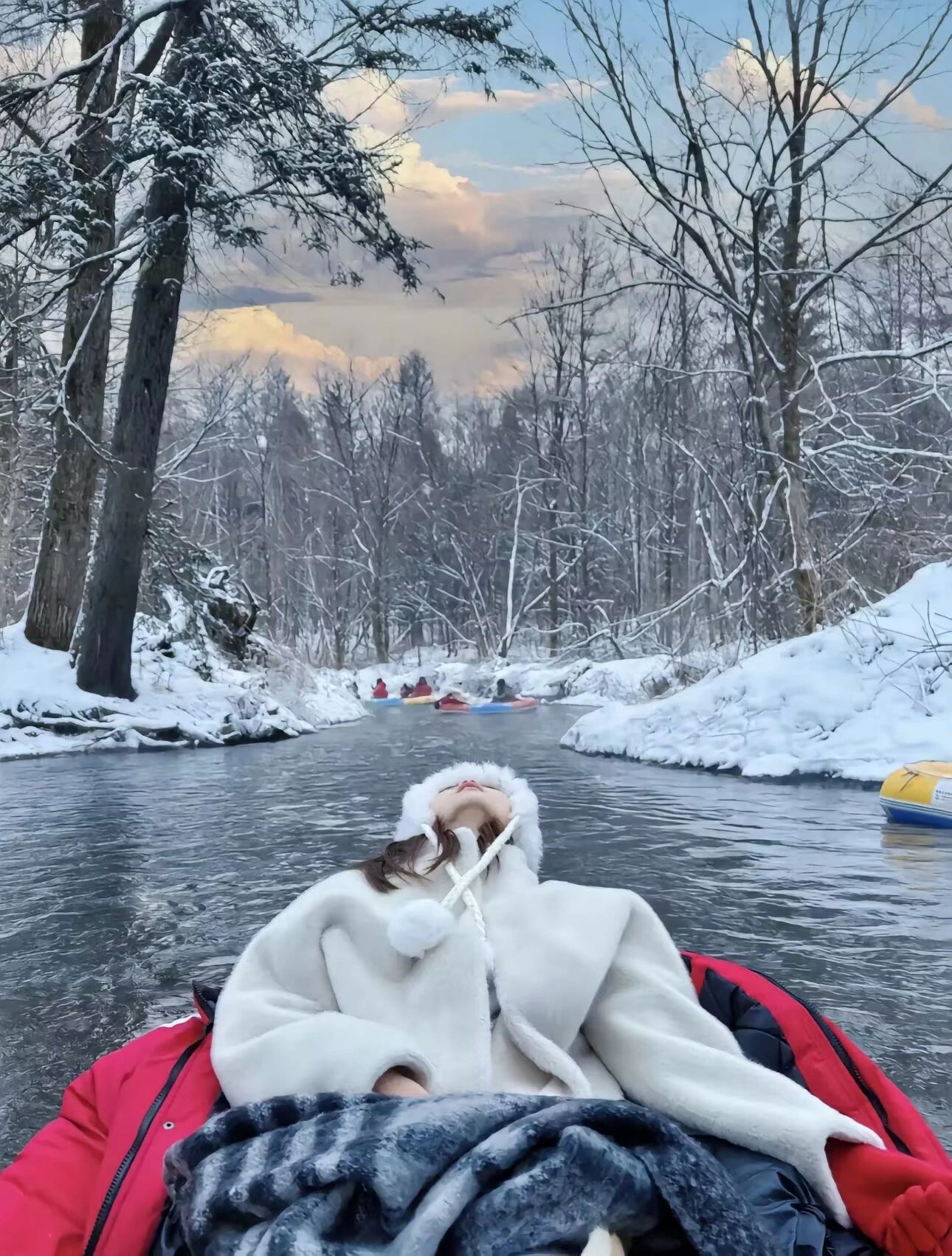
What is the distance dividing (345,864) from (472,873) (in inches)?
169

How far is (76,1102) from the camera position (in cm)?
238

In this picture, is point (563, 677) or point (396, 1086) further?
point (563, 677)

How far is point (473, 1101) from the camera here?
5.92ft

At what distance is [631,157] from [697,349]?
7709 millimetres

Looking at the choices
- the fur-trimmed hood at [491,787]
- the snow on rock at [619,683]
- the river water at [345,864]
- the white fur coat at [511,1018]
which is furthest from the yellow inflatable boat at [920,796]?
the snow on rock at [619,683]

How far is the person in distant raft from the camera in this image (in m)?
1.64

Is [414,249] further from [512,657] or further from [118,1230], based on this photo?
[512,657]

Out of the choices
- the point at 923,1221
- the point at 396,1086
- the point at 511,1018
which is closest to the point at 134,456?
the point at 511,1018

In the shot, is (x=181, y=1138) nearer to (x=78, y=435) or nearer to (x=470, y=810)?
(x=470, y=810)

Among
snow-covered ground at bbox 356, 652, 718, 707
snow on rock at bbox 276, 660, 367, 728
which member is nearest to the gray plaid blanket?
snow-covered ground at bbox 356, 652, 718, 707

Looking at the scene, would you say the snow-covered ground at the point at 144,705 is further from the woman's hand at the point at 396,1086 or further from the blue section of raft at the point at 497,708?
the woman's hand at the point at 396,1086

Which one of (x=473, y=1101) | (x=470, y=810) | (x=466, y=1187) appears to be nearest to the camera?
(x=466, y=1187)

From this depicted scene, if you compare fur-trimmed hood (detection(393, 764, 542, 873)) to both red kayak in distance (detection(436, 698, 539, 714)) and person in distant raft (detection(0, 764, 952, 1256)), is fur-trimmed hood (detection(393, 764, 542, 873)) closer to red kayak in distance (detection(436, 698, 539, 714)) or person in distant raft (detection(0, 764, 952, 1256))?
person in distant raft (detection(0, 764, 952, 1256))

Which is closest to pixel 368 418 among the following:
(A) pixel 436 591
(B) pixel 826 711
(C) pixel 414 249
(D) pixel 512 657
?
(A) pixel 436 591
